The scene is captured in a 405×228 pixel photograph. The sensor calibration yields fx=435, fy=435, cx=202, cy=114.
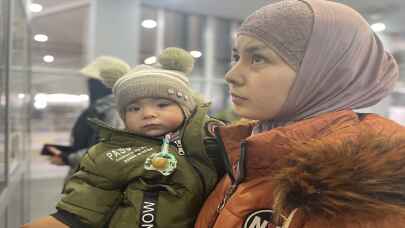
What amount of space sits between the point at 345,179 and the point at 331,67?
215 millimetres

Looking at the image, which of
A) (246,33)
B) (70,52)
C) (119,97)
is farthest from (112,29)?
(246,33)

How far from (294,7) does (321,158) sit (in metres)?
0.27

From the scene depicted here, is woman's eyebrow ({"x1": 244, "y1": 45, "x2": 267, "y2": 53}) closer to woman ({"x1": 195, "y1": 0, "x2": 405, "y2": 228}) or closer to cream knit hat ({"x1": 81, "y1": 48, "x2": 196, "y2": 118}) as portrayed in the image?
woman ({"x1": 195, "y1": 0, "x2": 405, "y2": 228})

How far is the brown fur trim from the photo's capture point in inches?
21.5

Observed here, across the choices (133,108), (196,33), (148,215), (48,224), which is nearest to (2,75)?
(133,108)

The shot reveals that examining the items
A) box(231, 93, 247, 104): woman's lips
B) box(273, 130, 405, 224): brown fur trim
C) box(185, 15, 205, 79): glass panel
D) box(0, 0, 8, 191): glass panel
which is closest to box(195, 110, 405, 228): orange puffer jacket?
box(273, 130, 405, 224): brown fur trim

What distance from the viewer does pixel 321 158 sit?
0.56 meters

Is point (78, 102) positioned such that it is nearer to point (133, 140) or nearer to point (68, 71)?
point (68, 71)

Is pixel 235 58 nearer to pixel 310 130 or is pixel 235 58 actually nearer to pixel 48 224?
pixel 310 130

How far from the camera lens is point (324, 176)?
0.55 metres

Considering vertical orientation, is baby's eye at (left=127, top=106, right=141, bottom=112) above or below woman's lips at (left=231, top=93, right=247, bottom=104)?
below

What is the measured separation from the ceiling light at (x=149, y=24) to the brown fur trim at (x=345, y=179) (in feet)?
17.2

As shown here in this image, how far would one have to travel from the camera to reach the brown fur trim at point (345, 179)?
1.79 ft

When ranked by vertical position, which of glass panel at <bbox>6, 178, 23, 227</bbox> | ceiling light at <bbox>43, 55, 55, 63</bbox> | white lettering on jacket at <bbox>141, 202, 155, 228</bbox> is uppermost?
white lettering on jacket at <bbox>141, 202, 155, 228</bbox>
